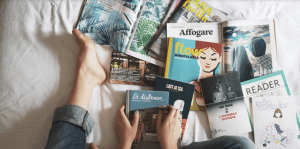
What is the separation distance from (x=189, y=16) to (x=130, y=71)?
0.39 m

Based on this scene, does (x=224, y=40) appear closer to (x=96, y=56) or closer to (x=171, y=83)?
(x=171, y=83)

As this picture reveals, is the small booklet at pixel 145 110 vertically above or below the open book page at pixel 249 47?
below

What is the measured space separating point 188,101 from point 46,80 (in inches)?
23.8

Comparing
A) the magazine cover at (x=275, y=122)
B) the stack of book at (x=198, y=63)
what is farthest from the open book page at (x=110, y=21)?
the magazine cover at (x=275, y=122)

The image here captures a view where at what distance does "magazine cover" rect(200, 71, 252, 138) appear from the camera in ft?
2.58

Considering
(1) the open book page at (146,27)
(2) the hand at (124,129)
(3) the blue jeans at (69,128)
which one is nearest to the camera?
(3) the blue jeans at (69,128)

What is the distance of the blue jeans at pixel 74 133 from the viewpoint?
59 cm

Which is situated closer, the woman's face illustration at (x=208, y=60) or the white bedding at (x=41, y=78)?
Result: the white bedding at (x=41, y=78)

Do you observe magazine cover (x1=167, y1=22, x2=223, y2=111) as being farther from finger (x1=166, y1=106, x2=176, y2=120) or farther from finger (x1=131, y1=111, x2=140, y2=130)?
finger (x1=131, y1=111, x2=140, y2=130)

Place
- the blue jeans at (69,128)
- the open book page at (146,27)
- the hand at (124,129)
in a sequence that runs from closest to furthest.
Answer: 1. the blue jeans at (69,128)
2. the hand at (124,129)
3. the open book page at (146,27)

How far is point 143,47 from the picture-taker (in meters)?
0.81

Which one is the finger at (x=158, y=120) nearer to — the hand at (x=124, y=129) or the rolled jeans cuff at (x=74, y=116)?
the hand at (x=124, y=129)

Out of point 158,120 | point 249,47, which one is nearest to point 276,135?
point 249,47

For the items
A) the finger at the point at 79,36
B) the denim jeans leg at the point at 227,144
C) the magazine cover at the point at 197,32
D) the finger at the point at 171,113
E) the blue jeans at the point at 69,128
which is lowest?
the denim jeans leg at the point at 227,144
